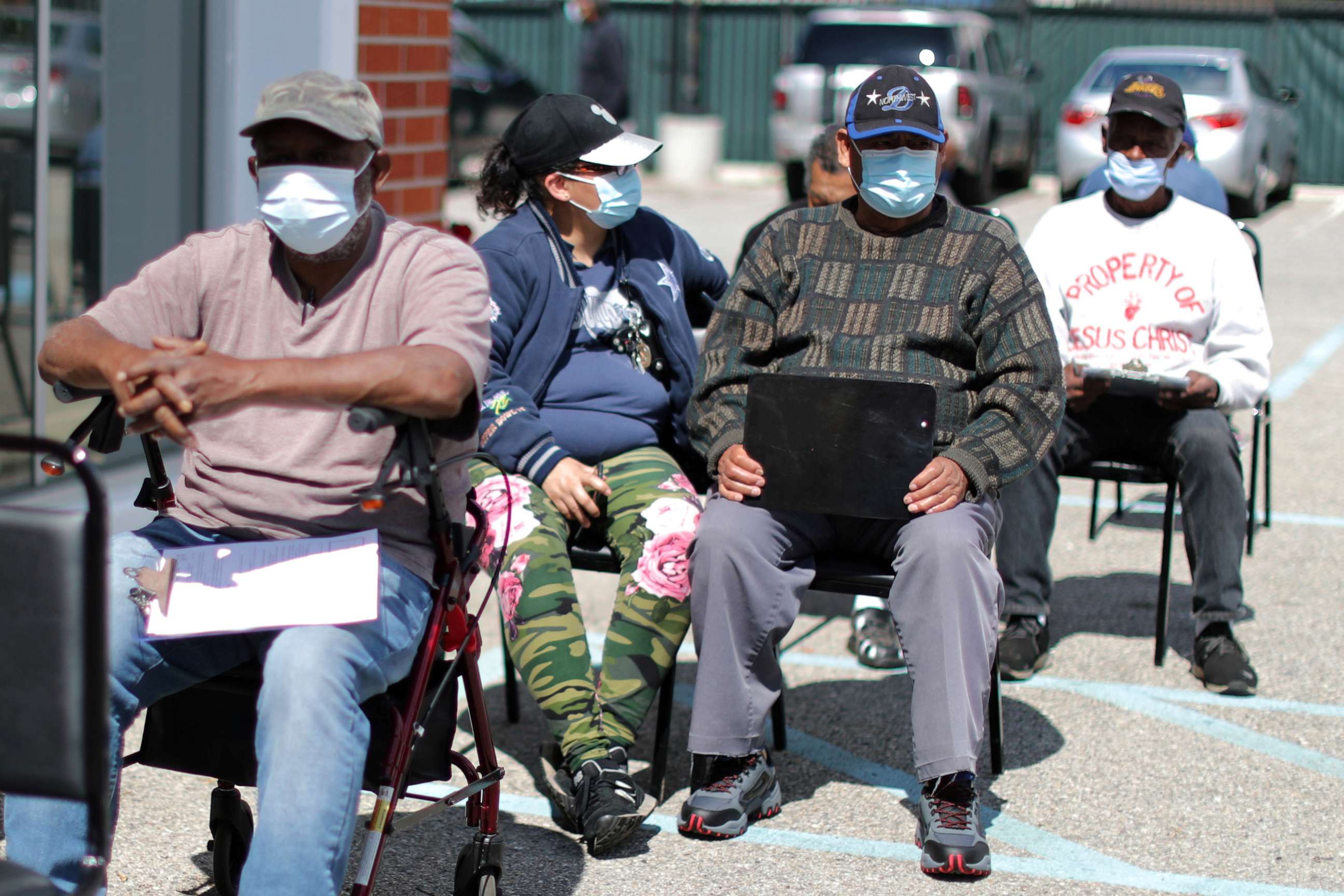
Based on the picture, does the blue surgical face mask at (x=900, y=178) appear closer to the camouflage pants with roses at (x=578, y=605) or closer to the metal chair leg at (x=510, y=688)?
the camouflage pants with roses at (x=578, y=605)

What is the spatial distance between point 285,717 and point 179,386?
56 cm

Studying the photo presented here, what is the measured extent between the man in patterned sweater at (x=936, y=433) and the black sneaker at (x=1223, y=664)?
4.06ft

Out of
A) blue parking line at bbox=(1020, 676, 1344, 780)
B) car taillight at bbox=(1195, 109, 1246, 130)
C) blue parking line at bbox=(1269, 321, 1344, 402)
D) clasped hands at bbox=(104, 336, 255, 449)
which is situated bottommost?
blue parking line at bbox=(1020, 676, 1344, 780)

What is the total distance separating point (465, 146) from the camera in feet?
59.7

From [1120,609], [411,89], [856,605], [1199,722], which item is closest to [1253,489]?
[1120,609]

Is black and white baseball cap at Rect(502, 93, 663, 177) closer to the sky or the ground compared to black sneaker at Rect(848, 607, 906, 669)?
closer to the sky

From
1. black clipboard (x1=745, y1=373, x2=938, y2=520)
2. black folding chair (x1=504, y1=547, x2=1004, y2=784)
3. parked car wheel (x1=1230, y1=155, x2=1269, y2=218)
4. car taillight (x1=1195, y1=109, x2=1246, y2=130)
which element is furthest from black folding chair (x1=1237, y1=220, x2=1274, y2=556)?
parked car wheel (x1=1230, y1=155, x2=1269, y2=218)

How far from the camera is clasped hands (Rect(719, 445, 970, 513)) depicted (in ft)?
11.6

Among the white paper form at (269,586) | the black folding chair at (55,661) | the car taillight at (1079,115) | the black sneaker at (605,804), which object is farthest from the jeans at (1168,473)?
the car taillight at (1079,115)

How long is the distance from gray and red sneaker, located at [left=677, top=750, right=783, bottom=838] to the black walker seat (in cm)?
59

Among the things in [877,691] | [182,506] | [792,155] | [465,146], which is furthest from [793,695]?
[465,146]

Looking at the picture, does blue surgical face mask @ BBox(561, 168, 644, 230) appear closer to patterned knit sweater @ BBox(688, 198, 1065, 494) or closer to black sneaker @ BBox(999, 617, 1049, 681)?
patterned knit sweater @ BBox(688, 198, 1065, 494)

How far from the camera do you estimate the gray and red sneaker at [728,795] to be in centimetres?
359

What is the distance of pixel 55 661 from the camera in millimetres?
2139
